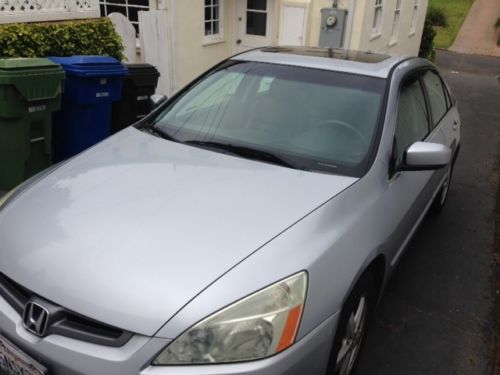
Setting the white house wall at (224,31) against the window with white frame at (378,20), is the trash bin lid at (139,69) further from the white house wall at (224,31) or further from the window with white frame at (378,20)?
the window with white frame at (378,20)

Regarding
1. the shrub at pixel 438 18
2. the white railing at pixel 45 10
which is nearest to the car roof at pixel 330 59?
the white railing at pixel 45 10

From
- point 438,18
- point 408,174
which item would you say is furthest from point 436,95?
point 438,18

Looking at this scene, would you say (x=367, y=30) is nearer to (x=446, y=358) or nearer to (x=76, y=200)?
(x=446, y=358)

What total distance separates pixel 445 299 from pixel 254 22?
294 inches

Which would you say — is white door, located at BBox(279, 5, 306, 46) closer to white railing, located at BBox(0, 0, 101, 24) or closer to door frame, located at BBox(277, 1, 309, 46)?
door frame, located at BBox(277, 1, 309, 46)

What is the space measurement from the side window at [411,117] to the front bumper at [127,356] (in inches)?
58.2

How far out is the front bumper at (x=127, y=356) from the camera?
5.79 feet

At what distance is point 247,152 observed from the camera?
286 cm

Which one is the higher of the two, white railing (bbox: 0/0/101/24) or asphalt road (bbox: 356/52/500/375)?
white railing (bbox: 0/0/101/24)

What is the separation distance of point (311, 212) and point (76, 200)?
3.68ft

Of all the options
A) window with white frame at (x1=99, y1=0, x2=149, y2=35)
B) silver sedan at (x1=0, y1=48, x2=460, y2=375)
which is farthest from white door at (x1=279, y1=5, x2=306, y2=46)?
silver sedan at (x1=0, y1=48, x2=460, y2=375)

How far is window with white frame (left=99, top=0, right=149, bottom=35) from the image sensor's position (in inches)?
357

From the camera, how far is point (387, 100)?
9.79 ft

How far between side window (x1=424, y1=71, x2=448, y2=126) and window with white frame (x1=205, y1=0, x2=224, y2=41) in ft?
18.7
